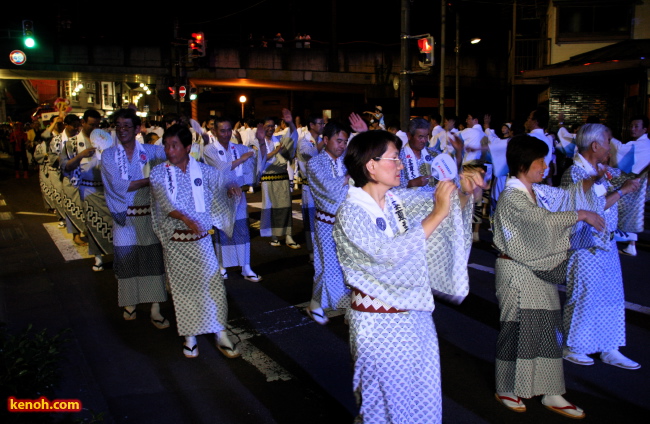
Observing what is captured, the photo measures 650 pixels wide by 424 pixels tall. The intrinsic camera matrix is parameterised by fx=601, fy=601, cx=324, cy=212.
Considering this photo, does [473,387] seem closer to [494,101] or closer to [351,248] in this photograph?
[351,248]

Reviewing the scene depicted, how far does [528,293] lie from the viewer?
377 cm

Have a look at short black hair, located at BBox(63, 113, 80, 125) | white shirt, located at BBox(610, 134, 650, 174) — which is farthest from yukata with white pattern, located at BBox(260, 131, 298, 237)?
white shirt, located at BBox(610, 134, 650, 174)

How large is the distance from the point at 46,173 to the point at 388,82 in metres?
12.7

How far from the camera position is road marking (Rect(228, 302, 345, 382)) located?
15.1 ft

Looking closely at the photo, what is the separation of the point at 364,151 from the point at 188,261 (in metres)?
2.40

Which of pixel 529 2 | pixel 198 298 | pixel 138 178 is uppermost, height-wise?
pixel 529 2

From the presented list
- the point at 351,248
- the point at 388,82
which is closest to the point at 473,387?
the point at 351,248

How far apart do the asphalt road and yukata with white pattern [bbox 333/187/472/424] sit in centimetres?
107

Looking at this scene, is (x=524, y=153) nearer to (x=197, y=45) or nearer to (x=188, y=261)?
(x=188, y=261)

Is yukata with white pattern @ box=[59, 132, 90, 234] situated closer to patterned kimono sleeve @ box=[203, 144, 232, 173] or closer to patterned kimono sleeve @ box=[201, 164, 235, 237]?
patterned kimono sleeve @ box=[203, 144, 232, 173]

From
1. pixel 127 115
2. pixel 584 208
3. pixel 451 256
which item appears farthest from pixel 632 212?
pixel 127 115

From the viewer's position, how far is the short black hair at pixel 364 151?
2848 mm

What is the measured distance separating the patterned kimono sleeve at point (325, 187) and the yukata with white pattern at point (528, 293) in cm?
187

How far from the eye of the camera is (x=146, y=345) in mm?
5234
